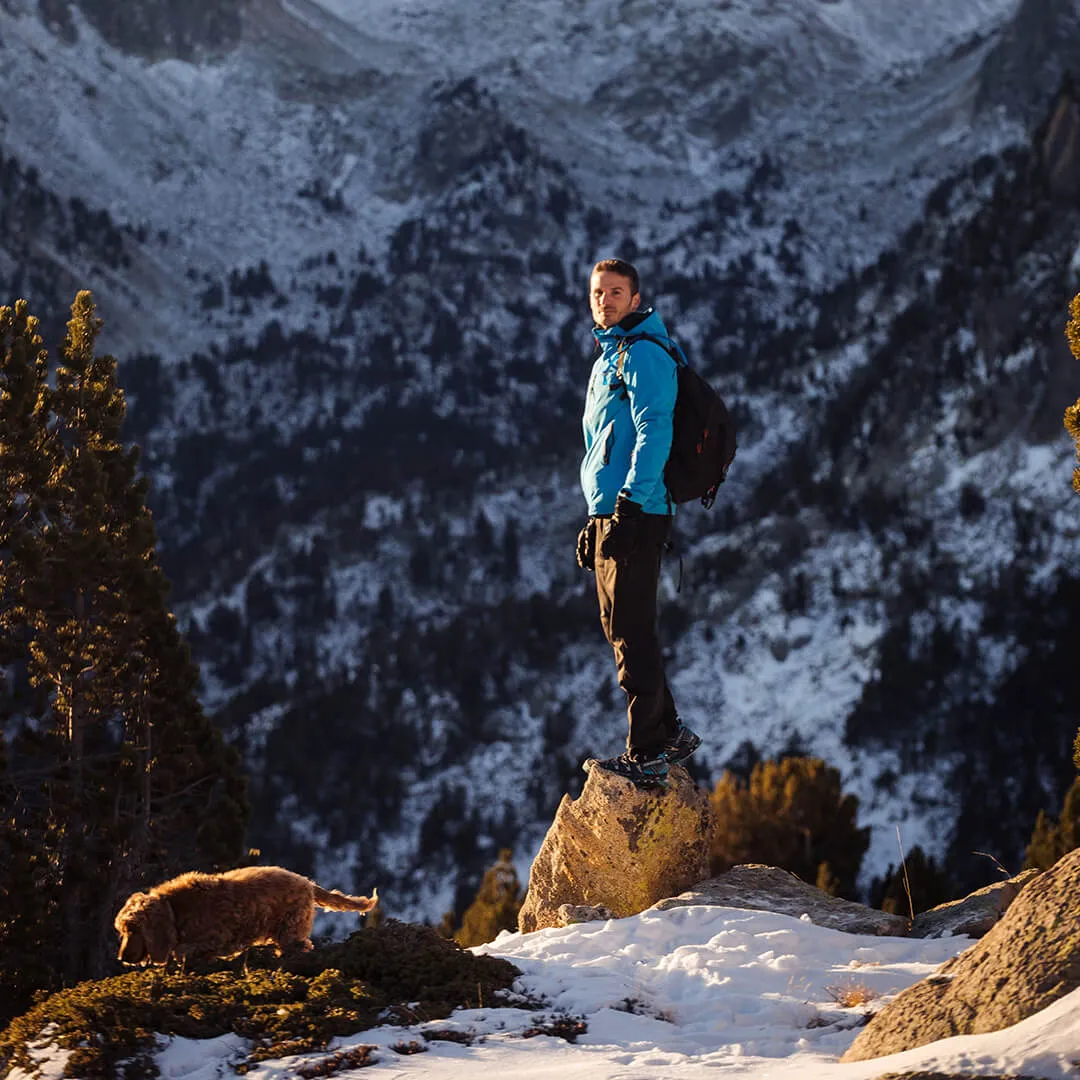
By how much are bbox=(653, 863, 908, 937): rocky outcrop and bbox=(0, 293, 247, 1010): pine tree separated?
6122mm

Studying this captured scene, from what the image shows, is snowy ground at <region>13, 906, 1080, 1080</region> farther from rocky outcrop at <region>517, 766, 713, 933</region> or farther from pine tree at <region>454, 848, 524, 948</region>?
pine tree at <region>454, 848, 524, 948</region>

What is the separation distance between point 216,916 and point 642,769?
2.31 meters

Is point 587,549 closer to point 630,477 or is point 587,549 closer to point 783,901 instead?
point 630,477

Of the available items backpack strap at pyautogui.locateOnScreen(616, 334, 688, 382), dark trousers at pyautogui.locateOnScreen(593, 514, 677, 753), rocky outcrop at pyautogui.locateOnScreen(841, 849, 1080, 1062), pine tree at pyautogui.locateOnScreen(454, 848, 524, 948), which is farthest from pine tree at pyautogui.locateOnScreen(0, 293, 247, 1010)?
rocky outcrop at pyautogui.locateOnScreen(841, 849, 1080, 1062)

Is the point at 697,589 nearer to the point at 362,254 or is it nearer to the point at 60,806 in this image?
the point at 60,806

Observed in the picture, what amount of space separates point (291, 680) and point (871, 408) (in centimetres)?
3500

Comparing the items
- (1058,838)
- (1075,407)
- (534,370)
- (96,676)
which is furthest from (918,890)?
(534,370)

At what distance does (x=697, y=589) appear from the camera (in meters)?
64.8

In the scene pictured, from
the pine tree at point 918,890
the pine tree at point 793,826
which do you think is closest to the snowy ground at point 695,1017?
the pine tree at point 918,890

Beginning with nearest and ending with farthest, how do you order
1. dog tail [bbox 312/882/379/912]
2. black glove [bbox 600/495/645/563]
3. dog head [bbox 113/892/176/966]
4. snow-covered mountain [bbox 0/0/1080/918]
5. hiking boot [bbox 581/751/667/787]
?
dog head [bbox 113/892/176/966] < black glove [bbox 600/495/645/563] < dog tail [bbox 312/882/379/912] < hiking boot [bbox 581/751/667/787] < snow-covered mountain [bbox 0/0/1080/918]

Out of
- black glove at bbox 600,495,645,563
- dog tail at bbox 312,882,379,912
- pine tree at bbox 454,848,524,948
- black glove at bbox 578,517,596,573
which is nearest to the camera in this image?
black glove at bbox 600,495,645,563

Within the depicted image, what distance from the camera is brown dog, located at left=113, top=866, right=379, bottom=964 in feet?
20.7

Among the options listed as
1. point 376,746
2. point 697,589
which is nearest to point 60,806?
point 376,746

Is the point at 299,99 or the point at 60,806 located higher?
the point at 299,99
